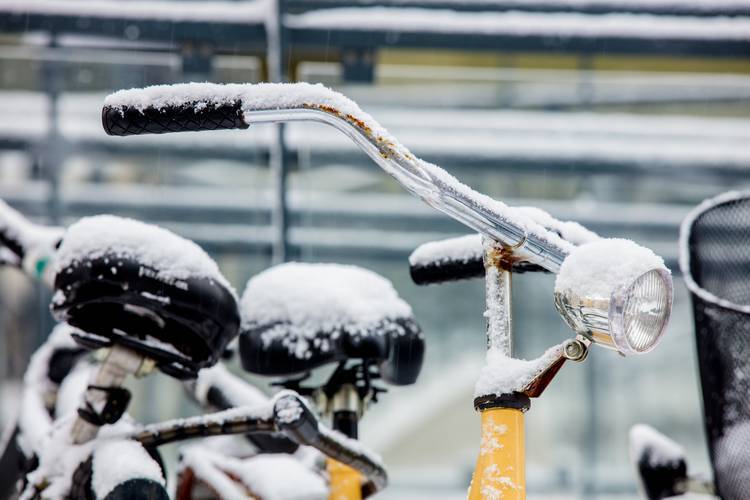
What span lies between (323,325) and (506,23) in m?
1.85

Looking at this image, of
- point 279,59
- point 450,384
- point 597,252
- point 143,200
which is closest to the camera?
point 597,252

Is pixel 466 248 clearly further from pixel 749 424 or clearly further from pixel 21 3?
pixel 21 3

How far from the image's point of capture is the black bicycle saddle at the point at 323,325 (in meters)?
1.34

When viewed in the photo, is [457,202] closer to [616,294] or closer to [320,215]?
[616,294]

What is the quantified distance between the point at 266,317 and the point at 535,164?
2128mm

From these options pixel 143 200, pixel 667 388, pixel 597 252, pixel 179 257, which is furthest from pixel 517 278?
pixel 597 252

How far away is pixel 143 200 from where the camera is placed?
11.8 feet

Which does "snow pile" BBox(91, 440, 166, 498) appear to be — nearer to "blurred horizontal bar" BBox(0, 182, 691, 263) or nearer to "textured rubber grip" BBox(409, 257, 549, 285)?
"textured rubber grip" BBox(409, 257, 549, 285)

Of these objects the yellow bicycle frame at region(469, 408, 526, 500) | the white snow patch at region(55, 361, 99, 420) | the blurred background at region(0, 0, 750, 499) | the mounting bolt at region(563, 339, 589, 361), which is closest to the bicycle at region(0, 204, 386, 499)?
the white snow patch at region(55, 361, 99, 420)

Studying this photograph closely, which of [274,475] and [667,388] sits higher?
[274,475]

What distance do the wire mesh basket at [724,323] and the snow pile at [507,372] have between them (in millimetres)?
586

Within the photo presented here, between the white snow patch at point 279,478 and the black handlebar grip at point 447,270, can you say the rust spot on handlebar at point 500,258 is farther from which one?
the white snow patch at point 279,478

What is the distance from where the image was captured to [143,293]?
1.22 metres

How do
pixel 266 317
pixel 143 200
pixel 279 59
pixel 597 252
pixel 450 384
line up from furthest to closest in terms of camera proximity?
pixel 450 384, pixel 143 200, pixel 279 59, pixel 266 317, pixel 597 252
